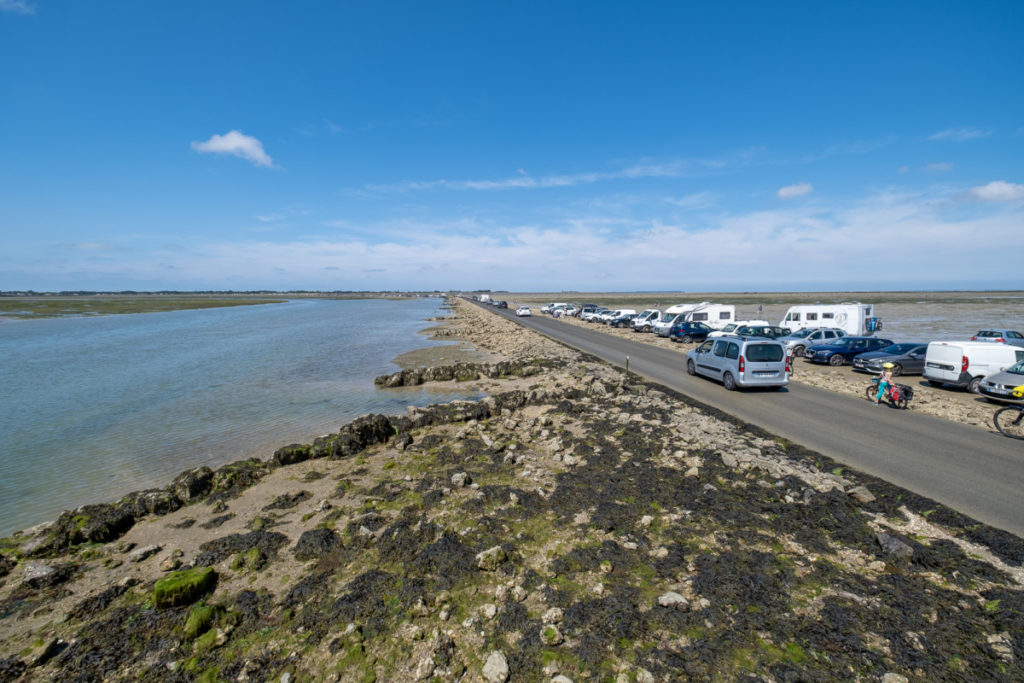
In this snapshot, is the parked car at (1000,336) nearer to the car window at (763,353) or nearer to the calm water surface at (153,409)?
the car window at (763,353)

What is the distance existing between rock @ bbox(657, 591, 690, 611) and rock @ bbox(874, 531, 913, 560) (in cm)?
307

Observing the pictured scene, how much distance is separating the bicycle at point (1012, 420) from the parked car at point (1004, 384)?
350 cm

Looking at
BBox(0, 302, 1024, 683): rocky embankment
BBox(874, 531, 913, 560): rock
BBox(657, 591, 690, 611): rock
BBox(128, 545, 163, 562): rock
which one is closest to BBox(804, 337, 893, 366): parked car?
BBox(0, 302, 1024, 683): rocky embankment

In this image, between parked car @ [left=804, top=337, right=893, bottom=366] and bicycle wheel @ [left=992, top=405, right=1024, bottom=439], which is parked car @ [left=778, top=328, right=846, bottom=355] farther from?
bicycle wheel @ [left=992, top=405, right=1024, bottom=439]

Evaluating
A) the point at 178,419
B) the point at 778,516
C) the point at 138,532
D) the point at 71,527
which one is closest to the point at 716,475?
the point at 778,516

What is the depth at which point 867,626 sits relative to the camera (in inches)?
176

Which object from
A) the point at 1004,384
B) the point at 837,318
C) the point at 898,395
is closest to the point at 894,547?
the point at 898,395

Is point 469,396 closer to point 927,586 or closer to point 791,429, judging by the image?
point 791,429

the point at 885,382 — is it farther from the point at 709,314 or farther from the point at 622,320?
the point at 622,320

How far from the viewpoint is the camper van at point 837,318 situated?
31.4 m

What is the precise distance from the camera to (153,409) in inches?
684

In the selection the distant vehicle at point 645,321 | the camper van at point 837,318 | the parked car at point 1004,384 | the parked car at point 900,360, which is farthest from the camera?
the distant vehicle at point 645,321

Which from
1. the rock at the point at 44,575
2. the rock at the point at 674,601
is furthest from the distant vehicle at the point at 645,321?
the rock at the point at 44,575

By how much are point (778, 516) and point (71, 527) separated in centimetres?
1171
